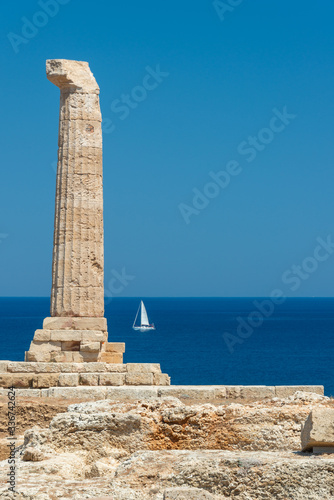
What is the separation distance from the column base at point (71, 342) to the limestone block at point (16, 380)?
100 centimetres

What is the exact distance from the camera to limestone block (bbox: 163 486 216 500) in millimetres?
5094

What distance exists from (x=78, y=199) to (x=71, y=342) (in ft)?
9.19

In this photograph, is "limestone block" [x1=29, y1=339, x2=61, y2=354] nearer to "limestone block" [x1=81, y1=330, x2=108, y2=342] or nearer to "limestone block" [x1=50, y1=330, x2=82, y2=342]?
"limestone block" [x1=50, y1=330, x2=82, y2=342]

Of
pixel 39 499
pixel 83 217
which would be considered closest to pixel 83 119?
pixel 83 217

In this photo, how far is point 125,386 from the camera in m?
13.6

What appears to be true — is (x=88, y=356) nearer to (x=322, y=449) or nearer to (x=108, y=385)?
(x=108, y=385)

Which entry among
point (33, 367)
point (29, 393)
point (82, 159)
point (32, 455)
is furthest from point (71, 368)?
point (32, 455)

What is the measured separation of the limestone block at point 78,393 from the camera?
12.8 meters

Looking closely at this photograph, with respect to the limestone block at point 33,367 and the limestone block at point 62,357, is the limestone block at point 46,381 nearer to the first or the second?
the limestone block at point 33,367

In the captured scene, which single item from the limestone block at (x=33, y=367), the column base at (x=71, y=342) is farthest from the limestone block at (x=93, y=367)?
the column base at (x=71, y=342)

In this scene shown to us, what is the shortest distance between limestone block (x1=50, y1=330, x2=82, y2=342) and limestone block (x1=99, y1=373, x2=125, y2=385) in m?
1.38

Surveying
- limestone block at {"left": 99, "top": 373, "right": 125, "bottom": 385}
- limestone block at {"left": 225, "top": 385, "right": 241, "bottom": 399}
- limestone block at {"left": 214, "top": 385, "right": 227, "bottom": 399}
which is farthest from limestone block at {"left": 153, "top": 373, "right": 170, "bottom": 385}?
limestone block at {"left": 225, "top": 385, "right": 241, "bottom": 399}

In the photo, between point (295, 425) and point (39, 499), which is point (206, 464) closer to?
point (39, 499)

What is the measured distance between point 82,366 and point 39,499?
29.0ft
